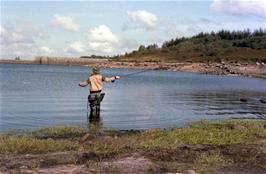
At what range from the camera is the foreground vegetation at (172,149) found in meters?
13.1

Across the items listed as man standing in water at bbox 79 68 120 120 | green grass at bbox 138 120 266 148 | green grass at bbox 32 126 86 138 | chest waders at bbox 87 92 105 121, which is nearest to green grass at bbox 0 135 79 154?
green grass at bbox 138 120 266 148

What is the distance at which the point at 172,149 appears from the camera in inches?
583

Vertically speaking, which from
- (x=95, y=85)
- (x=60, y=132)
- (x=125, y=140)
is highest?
(x=95, y=85)

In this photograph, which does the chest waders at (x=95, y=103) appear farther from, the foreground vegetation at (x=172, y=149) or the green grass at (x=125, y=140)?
the foreground vegetation at (x=172, y=149)

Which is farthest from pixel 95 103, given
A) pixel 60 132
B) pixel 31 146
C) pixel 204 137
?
pixel 31 146

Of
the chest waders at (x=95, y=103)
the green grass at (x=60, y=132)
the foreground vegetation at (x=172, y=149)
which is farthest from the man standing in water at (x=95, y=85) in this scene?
the foreground vegetation at (x=172, y=149)

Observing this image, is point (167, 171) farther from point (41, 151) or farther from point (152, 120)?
point (152, 120)

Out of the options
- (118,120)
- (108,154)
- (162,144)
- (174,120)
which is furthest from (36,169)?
(174,120)

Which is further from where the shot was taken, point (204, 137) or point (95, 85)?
point (95, 85)

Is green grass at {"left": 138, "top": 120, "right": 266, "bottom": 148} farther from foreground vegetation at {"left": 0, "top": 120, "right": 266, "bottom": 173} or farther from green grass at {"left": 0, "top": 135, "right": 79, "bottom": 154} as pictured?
green grass at {"left": 0, "top": 135, "right": 79, "bottom": 154}

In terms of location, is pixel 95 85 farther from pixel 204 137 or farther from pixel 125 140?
pixel 204 137

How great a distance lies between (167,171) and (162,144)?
359cm

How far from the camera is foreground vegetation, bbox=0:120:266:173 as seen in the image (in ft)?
43.0

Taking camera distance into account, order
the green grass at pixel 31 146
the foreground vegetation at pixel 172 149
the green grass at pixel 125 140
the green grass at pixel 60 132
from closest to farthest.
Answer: the foreground vegetation at pixel 172 149
the green grass at pixel 31 146
the green grass at pixel 125 140
the green grass at pixel 60 132
